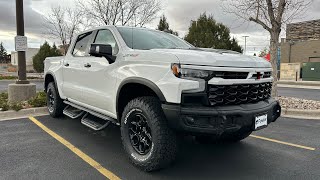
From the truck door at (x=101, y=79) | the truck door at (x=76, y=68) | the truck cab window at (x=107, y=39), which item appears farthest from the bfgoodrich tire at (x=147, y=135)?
the truck door at (x=76, y=68)

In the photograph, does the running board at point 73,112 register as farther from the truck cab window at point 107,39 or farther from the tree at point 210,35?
the tree at point 210,35

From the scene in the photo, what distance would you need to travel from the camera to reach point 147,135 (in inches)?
144

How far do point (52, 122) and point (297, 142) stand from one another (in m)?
4.95

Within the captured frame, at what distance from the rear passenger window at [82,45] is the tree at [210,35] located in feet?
68.5

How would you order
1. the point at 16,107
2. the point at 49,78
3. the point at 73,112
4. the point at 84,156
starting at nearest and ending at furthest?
the point at 84,156 → the point at 73,112 → the point at 49,78 → the point at 16,107

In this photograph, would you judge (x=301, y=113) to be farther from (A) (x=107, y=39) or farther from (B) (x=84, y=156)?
(B) (x=84, y=156)

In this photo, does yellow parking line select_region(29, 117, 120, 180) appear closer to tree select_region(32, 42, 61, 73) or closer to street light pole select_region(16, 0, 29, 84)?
street light pole select_region(16, 0, 29, 84)

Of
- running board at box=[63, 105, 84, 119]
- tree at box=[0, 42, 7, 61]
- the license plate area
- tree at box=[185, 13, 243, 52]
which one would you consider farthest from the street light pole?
tree at box=[0, 42, 7, 61]

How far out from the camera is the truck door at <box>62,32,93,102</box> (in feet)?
17.1

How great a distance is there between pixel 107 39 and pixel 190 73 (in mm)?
1958

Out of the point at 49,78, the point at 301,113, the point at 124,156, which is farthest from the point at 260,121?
the point at 49,78

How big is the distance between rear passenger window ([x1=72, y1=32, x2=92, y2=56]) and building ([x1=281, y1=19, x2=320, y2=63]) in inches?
1457

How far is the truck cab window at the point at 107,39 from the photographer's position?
14.2 feet

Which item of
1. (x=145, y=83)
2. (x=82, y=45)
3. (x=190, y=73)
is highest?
(x=82, y=45)
